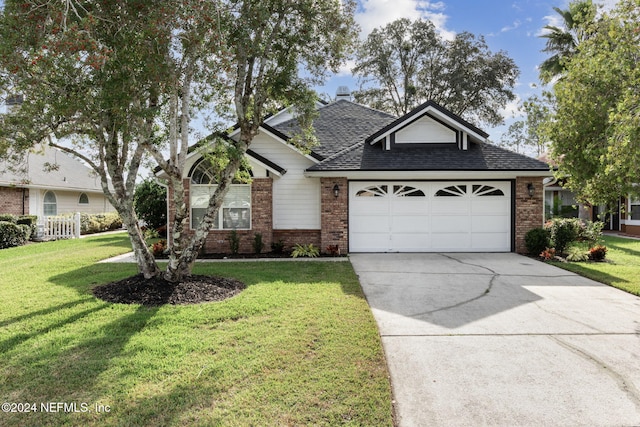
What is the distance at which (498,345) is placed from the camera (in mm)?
4648

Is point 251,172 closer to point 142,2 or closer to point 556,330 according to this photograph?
point 142,2

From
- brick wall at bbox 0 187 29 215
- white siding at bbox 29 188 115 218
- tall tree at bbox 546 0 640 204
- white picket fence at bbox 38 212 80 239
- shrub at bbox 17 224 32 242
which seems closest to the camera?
tall tree at bbox 546 0 640 204

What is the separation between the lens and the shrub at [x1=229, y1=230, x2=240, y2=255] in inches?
460

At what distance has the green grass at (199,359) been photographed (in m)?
3.18

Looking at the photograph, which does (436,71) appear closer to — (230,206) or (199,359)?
(230,206)

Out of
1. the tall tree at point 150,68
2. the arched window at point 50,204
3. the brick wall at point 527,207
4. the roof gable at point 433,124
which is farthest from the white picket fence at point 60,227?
the brick wall at point 527,207

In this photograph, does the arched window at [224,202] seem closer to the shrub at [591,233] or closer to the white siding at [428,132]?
the white siding at [428,132]

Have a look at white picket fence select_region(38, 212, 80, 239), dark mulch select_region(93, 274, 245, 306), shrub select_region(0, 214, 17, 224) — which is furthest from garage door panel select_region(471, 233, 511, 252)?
shrub select_region(0, 214, 17, 224)

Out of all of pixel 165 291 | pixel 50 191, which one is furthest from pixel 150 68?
pixel 50 191

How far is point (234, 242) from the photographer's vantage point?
38.3 ft

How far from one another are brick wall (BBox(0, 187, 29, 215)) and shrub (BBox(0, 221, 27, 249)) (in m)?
3.74

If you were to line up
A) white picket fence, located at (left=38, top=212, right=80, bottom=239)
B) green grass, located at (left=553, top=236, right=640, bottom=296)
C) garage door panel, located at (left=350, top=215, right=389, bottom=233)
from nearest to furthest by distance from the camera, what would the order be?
green grass, located at (left=553, top=236, right=640, bottom=296)
garage door panel, located at (left=350, top=215, right=389, bottom=233)
white picket fence, located at (left=38, top=212, right=80, bottom=239)

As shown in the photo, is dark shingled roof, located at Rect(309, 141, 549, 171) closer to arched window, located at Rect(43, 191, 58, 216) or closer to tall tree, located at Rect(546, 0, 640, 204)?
tall tree, located at Rect(546, 0, 640, 204)

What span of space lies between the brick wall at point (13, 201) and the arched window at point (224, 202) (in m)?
12.7
